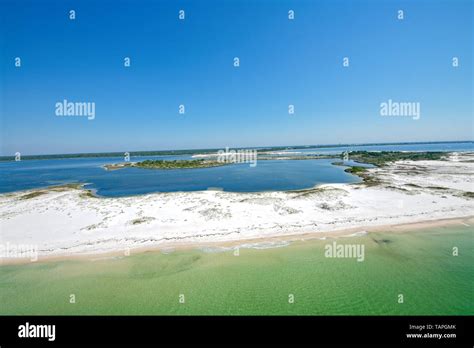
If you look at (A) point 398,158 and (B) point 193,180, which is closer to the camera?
(B) point 193,180

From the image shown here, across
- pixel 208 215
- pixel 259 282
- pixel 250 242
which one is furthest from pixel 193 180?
pixel 259 282

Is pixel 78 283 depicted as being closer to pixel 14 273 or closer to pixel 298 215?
pixel 14 273

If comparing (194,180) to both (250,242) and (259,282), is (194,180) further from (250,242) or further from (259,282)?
(259,282)

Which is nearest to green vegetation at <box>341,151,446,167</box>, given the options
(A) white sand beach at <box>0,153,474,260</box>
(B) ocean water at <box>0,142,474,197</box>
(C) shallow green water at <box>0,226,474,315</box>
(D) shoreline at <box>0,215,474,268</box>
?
(B) ocean water at <box>0,142,474,197</box>

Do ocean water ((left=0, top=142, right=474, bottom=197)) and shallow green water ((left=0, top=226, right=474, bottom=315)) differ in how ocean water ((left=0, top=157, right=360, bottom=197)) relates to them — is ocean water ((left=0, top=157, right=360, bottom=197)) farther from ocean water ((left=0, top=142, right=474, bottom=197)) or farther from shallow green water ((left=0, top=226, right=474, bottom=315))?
shallow green water ((left=0, top=226, right=474, bottom=315))

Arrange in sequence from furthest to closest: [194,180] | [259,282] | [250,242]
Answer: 1. [194,180]
2. [250,242]
3. [259,282]

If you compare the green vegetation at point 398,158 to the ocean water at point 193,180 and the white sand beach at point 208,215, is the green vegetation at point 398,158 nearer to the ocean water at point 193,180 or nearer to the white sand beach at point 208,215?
the ocean water at point 193,180
